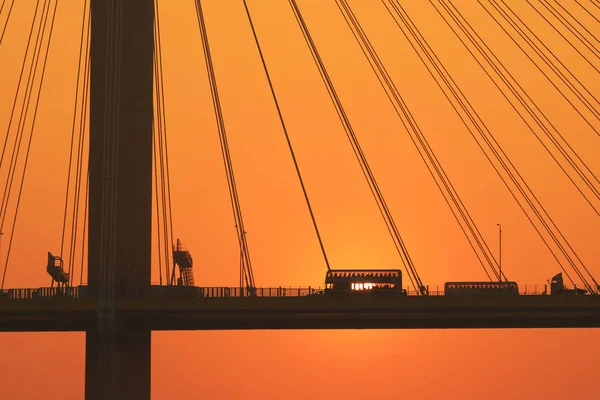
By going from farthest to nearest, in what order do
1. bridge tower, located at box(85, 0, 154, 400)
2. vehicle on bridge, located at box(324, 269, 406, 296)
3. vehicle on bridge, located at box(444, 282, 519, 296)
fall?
vehicle on bridge, located at box(324, 269, 406, 296), vehicle on bridge, located at box(444, 282, 519, 296), bridge tower, located at box(85, 0, 154, 400)

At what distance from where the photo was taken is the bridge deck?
57312mm

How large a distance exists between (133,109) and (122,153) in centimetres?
138

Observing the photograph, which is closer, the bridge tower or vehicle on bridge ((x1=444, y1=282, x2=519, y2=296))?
the bridge tower

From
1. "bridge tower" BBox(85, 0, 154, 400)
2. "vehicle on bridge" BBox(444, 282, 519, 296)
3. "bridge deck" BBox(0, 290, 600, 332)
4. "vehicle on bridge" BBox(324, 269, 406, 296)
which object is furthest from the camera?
"vehicle on bridge" BBox(324, 269, 406, 296)

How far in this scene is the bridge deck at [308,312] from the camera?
57.3 metres

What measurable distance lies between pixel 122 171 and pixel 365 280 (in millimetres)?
13371

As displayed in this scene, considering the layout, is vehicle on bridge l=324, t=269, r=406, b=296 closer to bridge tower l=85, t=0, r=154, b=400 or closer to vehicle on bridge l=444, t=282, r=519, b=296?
vehicle on bridge l=444, t=282, r=519, b=296

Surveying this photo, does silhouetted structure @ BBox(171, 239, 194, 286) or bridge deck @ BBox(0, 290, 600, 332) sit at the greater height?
silhouetted structure @ BBox(171, 239, 194, 286)

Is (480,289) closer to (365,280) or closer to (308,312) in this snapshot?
(365,280)

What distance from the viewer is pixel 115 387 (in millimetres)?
57594

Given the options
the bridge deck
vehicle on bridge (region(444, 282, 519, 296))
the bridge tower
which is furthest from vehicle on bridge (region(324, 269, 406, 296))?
the bridge tower

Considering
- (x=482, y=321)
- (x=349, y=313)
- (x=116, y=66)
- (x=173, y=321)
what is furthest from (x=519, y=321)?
(x=116, y=66)

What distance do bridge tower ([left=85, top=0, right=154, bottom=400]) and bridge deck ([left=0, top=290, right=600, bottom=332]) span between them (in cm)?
111

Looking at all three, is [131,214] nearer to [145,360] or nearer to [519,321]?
[145,360]
